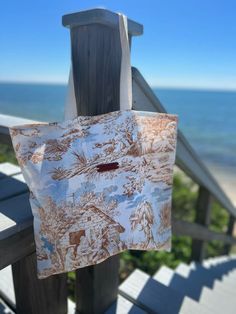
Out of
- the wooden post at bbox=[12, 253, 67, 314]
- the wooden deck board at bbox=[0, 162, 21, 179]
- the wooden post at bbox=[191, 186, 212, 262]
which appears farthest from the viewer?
the wooden post at bbox=[191, 186, 212, 262]

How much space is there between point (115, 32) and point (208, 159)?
13.5 metres

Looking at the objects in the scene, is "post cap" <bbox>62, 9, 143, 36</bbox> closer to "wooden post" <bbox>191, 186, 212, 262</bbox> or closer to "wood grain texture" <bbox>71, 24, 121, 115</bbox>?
"wood grain texture" <bbox>71, 24, 121, 115</bbox>

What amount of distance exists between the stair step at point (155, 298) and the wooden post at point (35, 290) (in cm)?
30

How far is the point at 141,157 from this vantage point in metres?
0.61

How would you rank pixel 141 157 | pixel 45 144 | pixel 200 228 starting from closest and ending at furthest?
pixel 45 144, pixel 141 157, pixel 200 228

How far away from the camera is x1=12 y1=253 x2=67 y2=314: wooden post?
605mm

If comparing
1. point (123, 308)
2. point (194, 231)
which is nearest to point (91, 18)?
point (123, 308)

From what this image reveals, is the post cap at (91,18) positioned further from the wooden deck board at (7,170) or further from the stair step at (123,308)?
the stair step at (123,308)

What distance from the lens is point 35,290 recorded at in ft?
2.07

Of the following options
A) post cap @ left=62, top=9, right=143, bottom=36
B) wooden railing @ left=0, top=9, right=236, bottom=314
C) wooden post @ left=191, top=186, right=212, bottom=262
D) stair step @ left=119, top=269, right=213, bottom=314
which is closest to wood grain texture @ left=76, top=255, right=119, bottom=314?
wooden railing @ left=0, top=9, right=236, bottom=314

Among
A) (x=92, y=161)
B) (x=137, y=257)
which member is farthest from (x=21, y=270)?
(x=137, y=257)

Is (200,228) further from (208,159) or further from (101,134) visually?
(208,159)

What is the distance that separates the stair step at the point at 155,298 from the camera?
2.89ft

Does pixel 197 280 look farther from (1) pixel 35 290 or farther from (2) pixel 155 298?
(1) pixel 35 290
